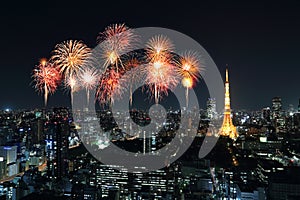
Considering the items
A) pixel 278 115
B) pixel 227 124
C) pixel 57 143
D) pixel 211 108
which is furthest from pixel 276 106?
pixel 57 143

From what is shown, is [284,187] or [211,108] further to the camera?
[211,108]

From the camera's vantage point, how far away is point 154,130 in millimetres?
9883

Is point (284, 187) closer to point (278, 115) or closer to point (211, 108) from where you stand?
point (211, 108)

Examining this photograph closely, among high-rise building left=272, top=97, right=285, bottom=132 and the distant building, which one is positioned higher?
high-rise building left=272, top=97, right=285, bottom=132

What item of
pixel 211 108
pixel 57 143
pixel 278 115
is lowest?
pixel 57 143

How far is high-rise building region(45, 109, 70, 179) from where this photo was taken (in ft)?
25.6

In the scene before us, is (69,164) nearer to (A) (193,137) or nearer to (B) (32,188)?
(B) (32,188)

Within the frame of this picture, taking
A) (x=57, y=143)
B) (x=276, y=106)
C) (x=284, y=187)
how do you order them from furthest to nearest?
(x=276, y=106)
(x=57, y=143)
(x=284, y=187)

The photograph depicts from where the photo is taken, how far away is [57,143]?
8586mm

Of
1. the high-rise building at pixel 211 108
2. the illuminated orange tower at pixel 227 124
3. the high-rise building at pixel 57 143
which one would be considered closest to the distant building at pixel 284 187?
the high-rise building at pixel 57 143

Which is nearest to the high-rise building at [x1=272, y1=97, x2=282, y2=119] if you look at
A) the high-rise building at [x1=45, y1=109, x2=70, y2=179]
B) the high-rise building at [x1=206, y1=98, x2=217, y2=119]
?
the high-rise building at [x1=206, y1=98, x2=217, y2=119]

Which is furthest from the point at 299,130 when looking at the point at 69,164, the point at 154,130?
the point at 69,164

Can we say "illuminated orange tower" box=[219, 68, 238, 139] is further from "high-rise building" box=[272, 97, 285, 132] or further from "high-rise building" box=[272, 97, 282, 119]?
"high-rise building" box=[272, 97, 282, 119]

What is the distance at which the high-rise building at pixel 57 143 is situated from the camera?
7805 mm
